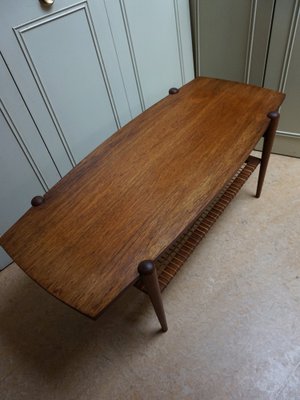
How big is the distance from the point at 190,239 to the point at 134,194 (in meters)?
0.34

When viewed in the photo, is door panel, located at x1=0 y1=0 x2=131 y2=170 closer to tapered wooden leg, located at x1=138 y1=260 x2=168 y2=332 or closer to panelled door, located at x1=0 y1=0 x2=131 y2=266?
panelled door, located at x1=0 y1=0 x2=131 y2=266

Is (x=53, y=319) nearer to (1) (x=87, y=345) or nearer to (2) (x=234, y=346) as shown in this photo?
(1) (x=87, y=345)

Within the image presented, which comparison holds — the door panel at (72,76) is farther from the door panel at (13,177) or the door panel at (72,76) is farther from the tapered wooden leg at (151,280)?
the tapered wooden leg at (151,280)

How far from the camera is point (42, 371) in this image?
112cm

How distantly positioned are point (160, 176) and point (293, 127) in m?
0.96

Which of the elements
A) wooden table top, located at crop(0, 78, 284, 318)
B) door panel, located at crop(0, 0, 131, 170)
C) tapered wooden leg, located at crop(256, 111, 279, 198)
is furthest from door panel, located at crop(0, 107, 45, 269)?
tapered wooden leg, located at crop(256, 111, 279, 198)

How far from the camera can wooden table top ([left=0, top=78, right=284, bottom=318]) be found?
817 millimetres

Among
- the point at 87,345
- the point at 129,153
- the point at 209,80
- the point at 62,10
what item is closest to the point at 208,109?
the point at 209,80

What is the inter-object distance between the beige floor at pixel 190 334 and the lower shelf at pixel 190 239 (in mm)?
159

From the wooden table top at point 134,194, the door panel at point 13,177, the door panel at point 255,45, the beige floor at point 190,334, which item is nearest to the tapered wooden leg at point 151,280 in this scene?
the wooden table top at point 134,194

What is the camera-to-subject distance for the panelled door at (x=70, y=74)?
1.06m

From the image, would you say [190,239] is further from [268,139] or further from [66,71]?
[66,71]

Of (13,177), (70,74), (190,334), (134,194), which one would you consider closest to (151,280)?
(134,194)

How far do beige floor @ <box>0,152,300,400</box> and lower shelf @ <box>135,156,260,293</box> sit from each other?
6.3 inches
